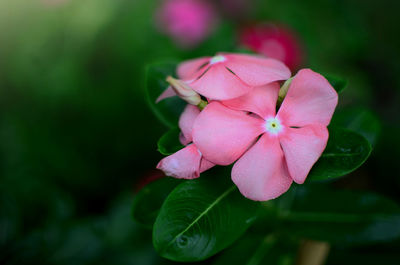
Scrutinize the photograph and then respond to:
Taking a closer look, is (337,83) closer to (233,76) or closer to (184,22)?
(233,76)

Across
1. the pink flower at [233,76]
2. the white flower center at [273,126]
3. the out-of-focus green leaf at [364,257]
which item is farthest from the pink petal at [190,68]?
the out-of-focus green leaf at [364,257]

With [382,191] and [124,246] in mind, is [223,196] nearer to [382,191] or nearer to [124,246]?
[124,246]

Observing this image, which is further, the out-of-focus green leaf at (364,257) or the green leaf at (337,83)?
the out-of-focus green leaf at (364,257)

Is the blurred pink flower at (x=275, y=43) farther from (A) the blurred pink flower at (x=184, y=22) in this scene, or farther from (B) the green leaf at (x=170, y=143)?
(B) the green leaf at (x=170, y=143)

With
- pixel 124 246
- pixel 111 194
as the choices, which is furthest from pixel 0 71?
pixel 124 246

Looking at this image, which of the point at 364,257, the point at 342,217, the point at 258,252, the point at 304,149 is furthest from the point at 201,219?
the point at 364,257

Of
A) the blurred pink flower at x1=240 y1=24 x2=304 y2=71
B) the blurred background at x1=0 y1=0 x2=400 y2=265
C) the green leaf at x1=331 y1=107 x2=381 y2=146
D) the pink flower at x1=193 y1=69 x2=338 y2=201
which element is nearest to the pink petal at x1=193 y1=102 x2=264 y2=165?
the pink flower at x1=193 y1=69 x2=338 y2=201

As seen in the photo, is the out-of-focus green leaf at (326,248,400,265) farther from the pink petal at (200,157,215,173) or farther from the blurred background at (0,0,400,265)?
the pink petal at (200,157,215,173)
